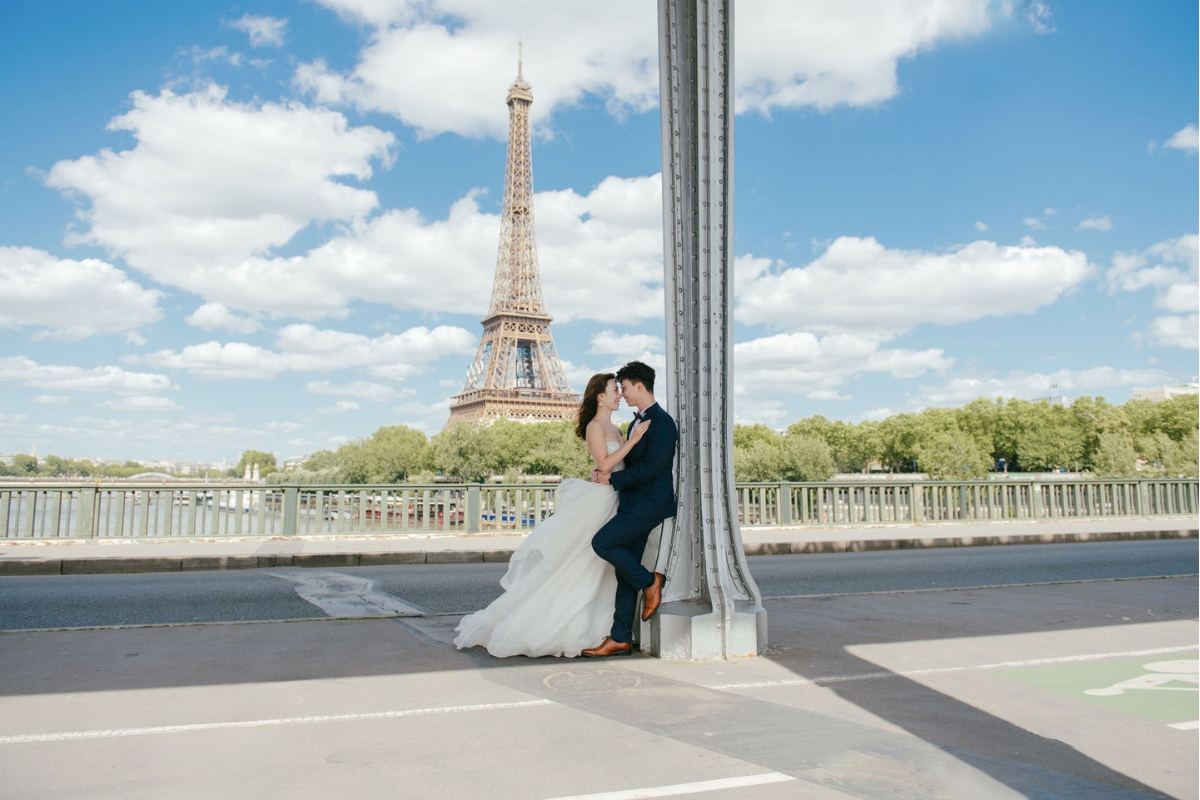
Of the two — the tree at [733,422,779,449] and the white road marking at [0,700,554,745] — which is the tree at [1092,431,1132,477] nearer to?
the tree at [733,422,779,449]

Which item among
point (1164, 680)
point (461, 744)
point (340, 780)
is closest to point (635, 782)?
point (461, 744)

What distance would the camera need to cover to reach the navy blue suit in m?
5.29

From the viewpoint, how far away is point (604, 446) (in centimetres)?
545

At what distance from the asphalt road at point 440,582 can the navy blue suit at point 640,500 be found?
2.66m

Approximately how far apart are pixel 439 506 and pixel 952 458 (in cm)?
6958

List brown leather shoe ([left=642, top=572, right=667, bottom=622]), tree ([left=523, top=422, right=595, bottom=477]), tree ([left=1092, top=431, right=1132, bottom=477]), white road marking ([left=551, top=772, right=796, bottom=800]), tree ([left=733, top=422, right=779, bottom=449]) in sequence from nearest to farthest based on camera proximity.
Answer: white road marking ([left=551, top=772, right=796, bottom=800]), brown leather shoe ([left=642, top=572, right=667, bottom=622]), tree ([left=1092, top=431, right=1132, bottom=477]), tree ([left=523, top=422, right=595, bottom=477]), tree ([left=733, top=422, right=779, bottom=449])

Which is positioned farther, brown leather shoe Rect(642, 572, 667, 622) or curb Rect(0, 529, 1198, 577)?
curb Rect(0, 529, 1198, 577)

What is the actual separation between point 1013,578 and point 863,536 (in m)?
5.31

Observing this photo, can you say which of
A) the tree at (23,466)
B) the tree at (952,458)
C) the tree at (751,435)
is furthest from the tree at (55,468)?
the tree at (952,458)

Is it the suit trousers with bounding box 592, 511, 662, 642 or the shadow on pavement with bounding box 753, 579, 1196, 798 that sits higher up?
the suit trousers with bounding box 592, 511, 662, 642

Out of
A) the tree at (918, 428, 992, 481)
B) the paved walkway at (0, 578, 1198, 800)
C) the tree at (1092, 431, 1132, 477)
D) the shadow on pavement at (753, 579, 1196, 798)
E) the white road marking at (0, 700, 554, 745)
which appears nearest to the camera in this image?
the paved walkway at (0, 578, 1198, 800)

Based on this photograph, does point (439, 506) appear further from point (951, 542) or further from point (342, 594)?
point (951, 542)

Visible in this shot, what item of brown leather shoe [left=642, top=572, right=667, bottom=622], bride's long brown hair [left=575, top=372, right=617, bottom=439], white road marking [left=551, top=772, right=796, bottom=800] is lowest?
white road marking [left=551, top=772, right=796, bottom=800]

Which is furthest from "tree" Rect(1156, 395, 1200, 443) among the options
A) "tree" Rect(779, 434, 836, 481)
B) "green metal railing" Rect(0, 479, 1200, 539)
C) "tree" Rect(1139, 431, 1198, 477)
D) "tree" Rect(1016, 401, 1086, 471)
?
"green metal railing" Rect(0, 479, 1200, 539)
